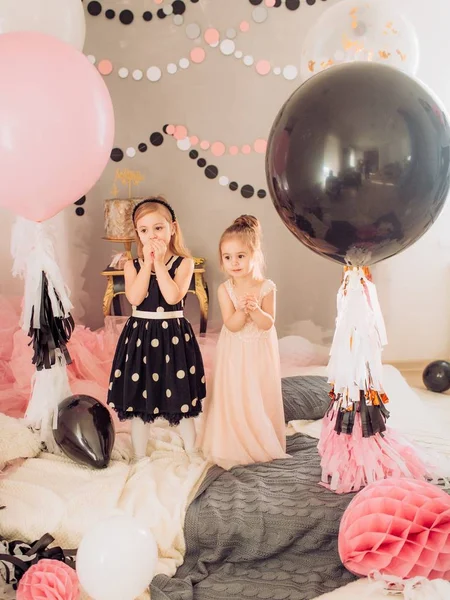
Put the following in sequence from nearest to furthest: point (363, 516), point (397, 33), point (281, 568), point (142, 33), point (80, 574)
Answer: point (80, 574) < point (363, 516) < point (281, 568) < point (397, 33) < point (142, 33)

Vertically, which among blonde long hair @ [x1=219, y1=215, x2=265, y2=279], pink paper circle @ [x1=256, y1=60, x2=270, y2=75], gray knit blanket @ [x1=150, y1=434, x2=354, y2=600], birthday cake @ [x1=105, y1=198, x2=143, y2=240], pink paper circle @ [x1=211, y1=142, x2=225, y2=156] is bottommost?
gray knit blanket @ [x1=150, y1=434, x2=354, y2=600]

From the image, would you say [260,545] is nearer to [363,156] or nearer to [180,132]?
[363,156]

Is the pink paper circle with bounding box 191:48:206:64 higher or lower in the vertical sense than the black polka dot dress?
higher

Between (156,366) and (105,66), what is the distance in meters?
2.06

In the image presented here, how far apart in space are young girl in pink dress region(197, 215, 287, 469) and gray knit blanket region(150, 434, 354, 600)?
0.63 ft

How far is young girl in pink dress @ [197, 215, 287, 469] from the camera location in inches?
77.7

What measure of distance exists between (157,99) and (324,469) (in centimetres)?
234

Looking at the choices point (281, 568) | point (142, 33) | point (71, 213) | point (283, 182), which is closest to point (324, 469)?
point (281, 568)

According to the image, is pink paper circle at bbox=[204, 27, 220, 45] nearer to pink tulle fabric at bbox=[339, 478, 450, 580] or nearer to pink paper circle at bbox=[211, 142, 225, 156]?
pink paper circle at bbox=[211, 142, 225, 156]

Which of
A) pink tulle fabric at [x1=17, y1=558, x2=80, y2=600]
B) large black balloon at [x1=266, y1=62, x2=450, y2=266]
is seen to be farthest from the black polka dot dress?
large black balloon at [x1=266, y1=62, x2=450, y2=266]

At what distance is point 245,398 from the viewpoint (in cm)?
199

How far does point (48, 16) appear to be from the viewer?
6.21 feet

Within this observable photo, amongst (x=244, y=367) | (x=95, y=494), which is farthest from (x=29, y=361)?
(x=244, y=367)

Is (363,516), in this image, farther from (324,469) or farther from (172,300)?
(172,300)
